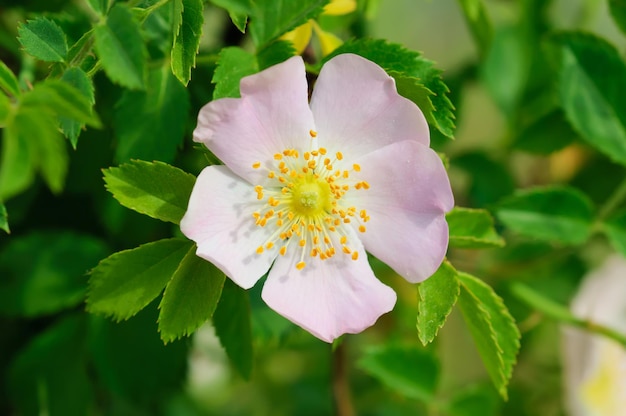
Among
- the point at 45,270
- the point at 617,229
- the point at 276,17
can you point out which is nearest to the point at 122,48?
the point at 276,17

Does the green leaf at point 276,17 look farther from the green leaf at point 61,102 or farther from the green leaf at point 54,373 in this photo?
the green leaf at point 54,373

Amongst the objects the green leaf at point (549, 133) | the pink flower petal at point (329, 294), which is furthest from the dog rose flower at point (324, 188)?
the green leaf at point (549, 133)

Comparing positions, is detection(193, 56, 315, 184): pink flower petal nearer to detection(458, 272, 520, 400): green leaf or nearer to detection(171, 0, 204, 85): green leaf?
detection(171, 0, 204, 85): green leaf

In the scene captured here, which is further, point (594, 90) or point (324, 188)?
point (594, 90)

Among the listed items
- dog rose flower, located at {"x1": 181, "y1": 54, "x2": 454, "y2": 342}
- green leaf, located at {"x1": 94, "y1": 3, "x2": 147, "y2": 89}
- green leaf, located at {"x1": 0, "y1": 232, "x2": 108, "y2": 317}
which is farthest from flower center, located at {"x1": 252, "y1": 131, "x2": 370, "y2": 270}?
green leaf, located at {"x1": 0, "y1": 232, "x2": 108, "y2": 317}

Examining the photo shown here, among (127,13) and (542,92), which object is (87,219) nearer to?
(127,13)

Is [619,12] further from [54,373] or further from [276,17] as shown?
[54,373]
